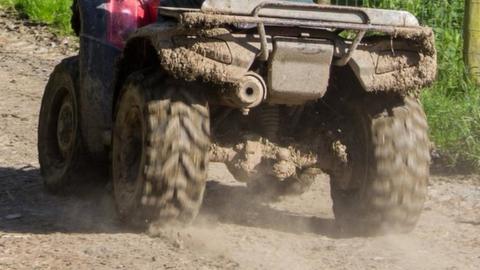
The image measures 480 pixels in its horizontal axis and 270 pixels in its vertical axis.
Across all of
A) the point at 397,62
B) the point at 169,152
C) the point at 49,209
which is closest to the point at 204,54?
the point at 169,152

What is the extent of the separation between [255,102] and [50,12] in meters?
8.51

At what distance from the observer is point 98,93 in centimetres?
711

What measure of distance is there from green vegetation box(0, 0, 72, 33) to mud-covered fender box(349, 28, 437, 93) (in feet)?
26.1

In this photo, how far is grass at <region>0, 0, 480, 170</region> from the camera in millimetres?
8758

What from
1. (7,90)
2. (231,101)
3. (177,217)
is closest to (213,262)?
(177,217)

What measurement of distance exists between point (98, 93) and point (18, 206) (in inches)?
33.0

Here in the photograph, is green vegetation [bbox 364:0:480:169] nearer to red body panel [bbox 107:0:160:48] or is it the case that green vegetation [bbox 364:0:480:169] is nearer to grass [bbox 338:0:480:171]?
grass [bbox 338:0:480:171]

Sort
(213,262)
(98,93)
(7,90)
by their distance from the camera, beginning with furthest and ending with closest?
1. (7,90)
2. (98,93)
3. (213,262)

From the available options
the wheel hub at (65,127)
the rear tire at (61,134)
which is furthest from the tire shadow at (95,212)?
the wheel hub at (65,127)

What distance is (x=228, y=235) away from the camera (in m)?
6.43

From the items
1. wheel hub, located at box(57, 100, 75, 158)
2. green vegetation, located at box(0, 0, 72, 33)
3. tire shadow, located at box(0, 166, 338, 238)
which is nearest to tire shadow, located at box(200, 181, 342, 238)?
tire shadow, located at box(0, 166, 338, 238)

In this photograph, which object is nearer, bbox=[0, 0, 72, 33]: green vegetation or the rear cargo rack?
the rear cargo rack

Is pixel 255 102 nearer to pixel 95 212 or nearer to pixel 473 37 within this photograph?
pixel 95 212

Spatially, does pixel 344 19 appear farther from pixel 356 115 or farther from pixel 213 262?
pixel 213 262
